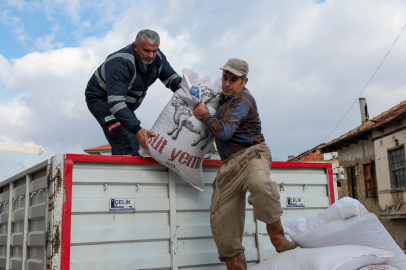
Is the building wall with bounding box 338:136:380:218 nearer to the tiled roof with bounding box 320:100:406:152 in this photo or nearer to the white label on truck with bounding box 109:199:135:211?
the tiled roof with bounding box 320:100:406:152

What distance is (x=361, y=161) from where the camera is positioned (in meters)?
16.2

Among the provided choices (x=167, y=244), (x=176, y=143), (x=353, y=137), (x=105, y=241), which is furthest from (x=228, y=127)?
(x=353, y=137)

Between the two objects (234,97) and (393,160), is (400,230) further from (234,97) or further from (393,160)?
(234,97)

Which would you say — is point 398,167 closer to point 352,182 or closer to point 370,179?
point 370,179

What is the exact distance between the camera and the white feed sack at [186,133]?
116 inches

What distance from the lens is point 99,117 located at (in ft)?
11.9

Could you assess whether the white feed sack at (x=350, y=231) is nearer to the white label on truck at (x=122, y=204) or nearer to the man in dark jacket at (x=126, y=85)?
the white label on truck at (x=122, y=204)

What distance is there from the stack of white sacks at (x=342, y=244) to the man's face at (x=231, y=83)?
113 cm

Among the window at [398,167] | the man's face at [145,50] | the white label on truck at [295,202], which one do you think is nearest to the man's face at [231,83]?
the man's face at [145,50]

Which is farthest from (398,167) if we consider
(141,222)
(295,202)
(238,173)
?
(141,222)

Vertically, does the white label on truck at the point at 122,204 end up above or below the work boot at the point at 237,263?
above

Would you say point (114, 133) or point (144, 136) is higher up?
point (114, 133)

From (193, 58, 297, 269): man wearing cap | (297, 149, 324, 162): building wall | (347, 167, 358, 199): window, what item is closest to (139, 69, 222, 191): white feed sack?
(193, 58, 297, 269): man wearing cap

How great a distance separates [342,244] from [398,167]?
12.7 metres
